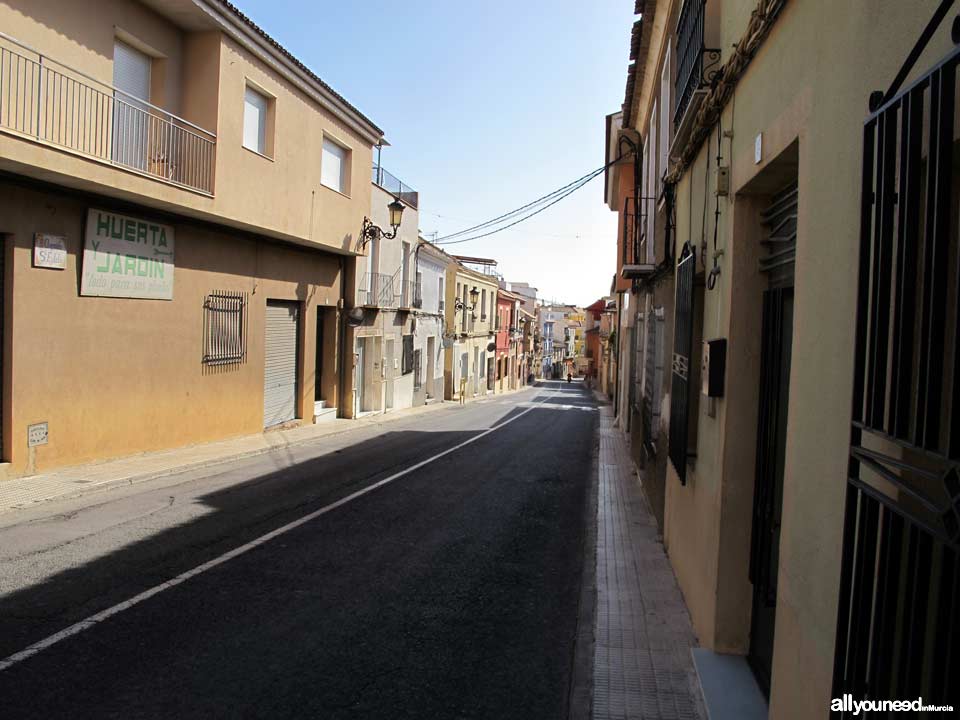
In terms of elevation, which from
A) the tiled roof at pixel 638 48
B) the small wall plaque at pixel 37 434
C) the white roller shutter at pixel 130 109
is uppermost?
the tiled roof at pixel 638 48

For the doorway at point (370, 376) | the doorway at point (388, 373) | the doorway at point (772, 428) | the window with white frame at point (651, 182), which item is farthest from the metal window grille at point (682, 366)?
the doorway at point (388, 373)

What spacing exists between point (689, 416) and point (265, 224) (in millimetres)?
11234

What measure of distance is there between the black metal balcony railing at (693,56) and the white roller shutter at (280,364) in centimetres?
1200

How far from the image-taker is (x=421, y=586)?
6.27m

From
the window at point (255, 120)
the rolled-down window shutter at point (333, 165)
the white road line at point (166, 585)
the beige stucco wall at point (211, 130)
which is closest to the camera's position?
the white road line at point (166, 585)

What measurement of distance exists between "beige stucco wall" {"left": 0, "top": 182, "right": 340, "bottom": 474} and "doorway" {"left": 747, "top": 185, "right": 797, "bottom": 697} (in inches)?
371

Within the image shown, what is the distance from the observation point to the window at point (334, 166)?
18219 millimetres

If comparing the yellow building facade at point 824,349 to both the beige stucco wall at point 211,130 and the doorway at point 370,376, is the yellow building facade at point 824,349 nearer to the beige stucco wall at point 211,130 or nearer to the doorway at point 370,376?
the beige stucco wall at point 211,130

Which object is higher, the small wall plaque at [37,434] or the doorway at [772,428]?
the doorway at [772,428]

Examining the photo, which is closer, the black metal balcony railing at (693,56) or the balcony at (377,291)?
the black metal balcony railing at (693,56)

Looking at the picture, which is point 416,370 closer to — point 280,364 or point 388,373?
point 388,373

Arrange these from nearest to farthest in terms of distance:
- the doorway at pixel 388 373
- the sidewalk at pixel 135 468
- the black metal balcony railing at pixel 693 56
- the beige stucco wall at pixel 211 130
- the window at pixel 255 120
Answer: the black metal balcony railing at pixel 693 56
the sidewalk at pixel 135 468
the beige stucco wall at pixel 211 130
the window at pixel 255 120
the doorway at pixel 388 373

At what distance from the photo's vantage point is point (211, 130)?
A: 13188mm

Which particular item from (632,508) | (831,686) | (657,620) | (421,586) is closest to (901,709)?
(831,686)
